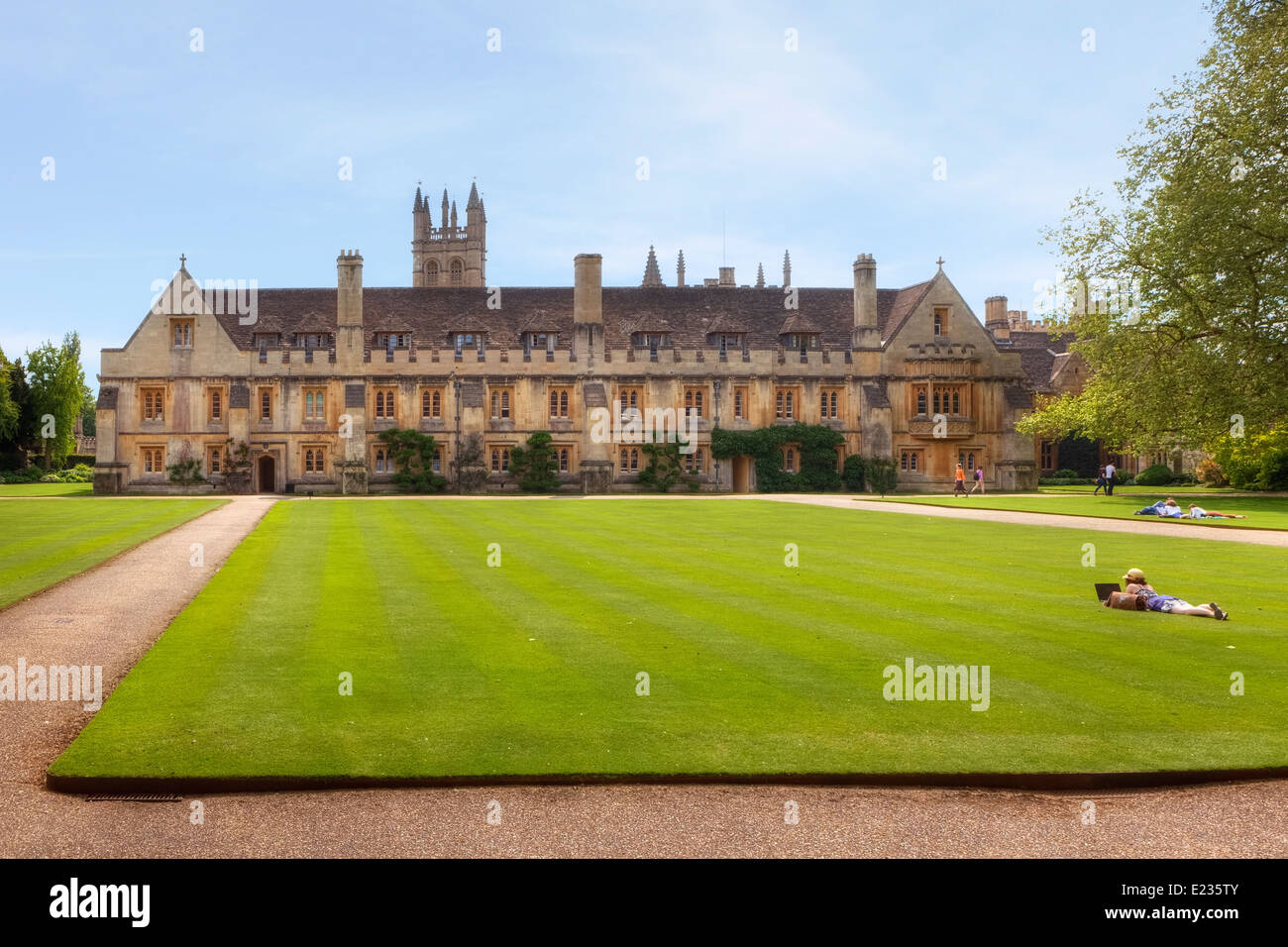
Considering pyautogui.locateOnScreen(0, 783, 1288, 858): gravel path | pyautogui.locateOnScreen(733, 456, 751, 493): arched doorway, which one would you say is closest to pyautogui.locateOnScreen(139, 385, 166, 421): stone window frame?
pyautogui.locateOnScreen(733, 456, 751, 493): arched doorway

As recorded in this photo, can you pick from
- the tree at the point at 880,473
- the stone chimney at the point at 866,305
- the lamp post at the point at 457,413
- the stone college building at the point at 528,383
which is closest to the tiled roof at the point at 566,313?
the stone college building at the point at 528,383

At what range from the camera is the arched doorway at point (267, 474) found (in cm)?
5362

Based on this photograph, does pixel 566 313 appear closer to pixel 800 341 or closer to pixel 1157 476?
pixel 800 341

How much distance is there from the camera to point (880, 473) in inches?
2112

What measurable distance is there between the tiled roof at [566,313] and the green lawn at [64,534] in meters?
20.5

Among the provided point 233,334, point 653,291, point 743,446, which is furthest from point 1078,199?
point 233,334

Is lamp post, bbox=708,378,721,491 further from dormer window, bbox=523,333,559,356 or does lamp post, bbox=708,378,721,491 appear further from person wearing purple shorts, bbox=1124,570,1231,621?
person wearing purple shorts, bbox=1124,570,1231,621

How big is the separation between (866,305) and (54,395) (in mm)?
54435
